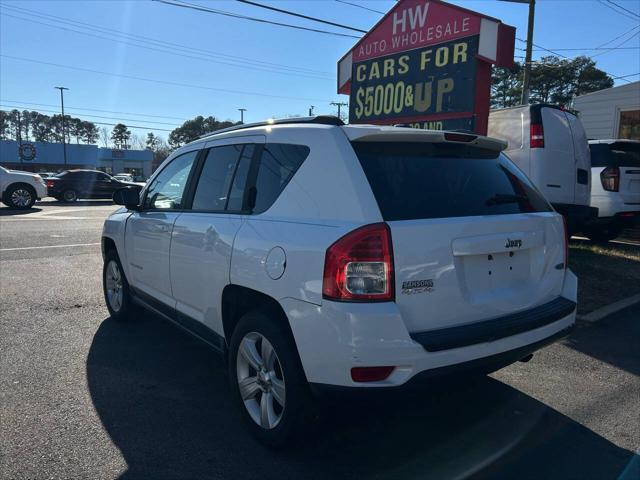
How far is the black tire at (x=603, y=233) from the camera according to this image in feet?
33.4

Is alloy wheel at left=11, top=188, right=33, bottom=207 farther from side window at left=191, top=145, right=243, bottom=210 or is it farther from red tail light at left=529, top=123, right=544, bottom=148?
red tail light at left=529, top=123, right=544, bottom=148

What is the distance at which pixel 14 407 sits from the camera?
11.7 ft

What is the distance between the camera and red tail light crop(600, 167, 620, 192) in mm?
9164

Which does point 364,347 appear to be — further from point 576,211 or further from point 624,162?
point 624,162

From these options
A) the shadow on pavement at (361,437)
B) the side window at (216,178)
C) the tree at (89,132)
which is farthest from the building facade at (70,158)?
the shadow on pavement at (361,437)

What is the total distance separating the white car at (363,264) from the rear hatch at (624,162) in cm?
683

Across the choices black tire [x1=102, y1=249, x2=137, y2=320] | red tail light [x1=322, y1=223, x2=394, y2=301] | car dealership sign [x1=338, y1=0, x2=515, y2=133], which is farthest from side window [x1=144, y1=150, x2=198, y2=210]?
car dealership sign [x1=338, y1=0, x2=515, y2=133]

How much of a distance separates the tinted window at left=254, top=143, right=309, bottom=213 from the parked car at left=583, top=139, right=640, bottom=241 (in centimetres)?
756

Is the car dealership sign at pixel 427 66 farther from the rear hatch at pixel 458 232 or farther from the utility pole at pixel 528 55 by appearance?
the utility pole at pixel 528 55

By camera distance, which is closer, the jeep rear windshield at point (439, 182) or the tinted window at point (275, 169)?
the jeep rear windshield at point (439, 182)

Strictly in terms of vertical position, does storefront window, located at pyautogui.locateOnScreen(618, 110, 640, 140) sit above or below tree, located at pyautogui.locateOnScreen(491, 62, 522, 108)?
below

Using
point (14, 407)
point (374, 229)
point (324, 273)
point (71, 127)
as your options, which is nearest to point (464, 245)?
point (374, 229)

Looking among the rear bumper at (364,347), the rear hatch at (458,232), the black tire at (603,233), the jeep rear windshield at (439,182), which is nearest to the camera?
the rear bumper at (364,347)

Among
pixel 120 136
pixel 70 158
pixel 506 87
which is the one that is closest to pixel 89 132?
pixel 120 136
